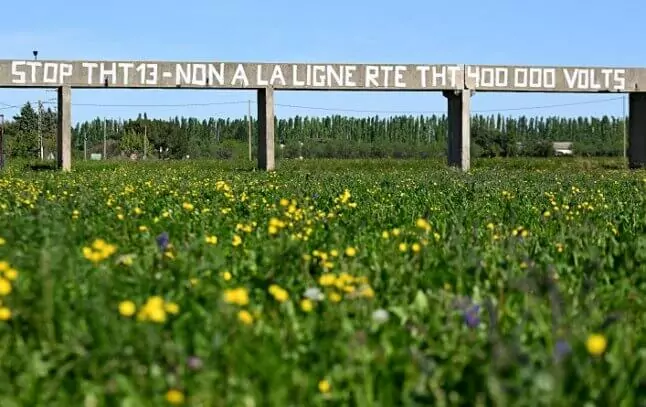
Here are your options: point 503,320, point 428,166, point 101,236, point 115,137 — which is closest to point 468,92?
point 428,166

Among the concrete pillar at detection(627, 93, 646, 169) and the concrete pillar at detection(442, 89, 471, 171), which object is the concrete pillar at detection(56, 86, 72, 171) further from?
the concrete pillar at detection(627, 93, 646, 169)

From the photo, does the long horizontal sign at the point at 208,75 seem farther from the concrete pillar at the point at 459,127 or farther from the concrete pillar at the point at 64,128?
the concrete pillar at the point at 459,127

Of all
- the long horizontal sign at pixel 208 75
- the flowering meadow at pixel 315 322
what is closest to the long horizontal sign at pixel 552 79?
the long horizontal sign at pixel 208 75

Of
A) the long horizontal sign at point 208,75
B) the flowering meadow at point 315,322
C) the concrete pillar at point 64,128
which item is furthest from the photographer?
the concrete pillar at point 64,128

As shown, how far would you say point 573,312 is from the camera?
3809mm

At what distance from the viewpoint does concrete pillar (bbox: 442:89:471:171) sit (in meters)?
30.7

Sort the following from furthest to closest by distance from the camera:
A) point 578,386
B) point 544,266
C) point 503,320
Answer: point 544,266
point 503,320
point 578,386

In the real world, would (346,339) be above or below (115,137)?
below

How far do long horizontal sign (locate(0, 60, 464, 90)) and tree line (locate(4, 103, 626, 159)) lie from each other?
5533 cm

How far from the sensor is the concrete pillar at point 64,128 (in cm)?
2869

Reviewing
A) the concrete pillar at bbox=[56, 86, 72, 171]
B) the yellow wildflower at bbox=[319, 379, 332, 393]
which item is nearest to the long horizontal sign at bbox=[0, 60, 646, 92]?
the concrete pillar at bbox=[56, 86, 72, 171]

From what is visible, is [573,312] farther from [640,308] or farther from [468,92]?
[468,92]

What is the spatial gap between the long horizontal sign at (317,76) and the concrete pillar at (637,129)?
1296 mm

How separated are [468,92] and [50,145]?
7546cm
